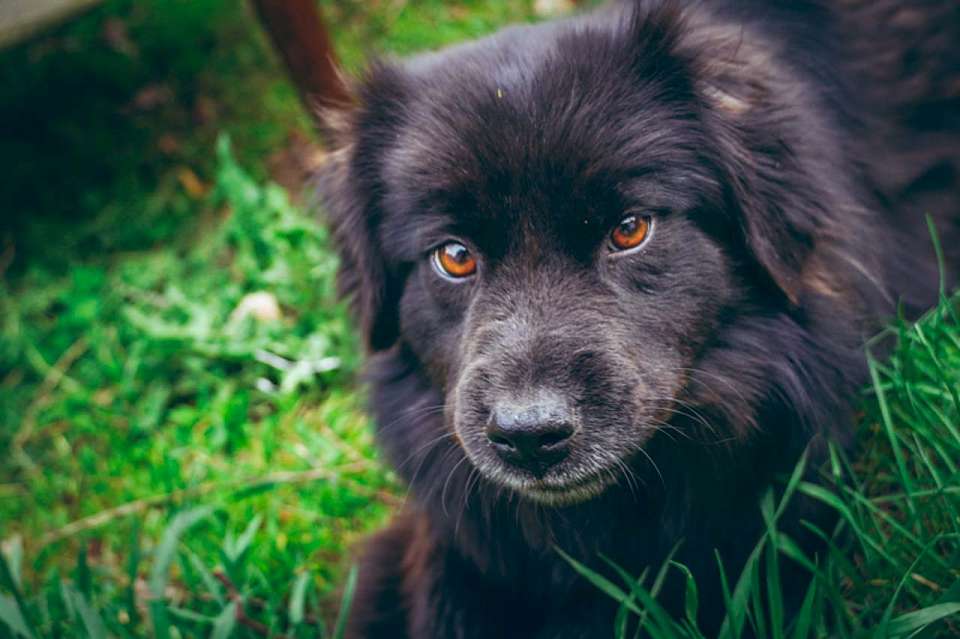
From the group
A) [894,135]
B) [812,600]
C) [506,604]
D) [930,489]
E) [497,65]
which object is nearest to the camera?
[812,600]

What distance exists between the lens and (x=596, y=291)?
2359mm

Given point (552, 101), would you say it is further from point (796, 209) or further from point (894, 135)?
point (894, 135)

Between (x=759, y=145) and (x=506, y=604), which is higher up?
(x=759, y=145)

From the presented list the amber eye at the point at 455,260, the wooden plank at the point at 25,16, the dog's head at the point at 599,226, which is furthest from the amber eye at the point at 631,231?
the wooden plank at the point at 25,16

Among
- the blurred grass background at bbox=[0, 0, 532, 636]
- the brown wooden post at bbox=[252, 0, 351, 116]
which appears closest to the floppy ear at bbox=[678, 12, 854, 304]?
the blurred grass background at bbox=[0, 0, 532, 636]

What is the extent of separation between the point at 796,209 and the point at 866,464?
2.62 feet

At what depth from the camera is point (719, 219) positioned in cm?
243

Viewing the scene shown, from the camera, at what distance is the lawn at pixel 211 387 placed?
94.3 inches

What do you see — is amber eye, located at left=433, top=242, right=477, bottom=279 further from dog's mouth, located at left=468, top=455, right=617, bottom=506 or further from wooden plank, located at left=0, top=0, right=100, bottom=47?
wooden plank, located at left=0, top=0, right=100, bottom=47

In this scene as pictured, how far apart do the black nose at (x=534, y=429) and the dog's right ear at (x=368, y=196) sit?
2.53 ft

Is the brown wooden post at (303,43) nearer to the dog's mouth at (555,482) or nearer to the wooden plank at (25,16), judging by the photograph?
the wooden plank at (25,16)

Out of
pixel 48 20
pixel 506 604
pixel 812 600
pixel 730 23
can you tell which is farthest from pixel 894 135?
pixel 48 20

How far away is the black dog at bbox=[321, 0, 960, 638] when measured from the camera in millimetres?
2324

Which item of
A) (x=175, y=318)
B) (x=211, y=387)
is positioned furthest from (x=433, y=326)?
(x=175, y=318)
